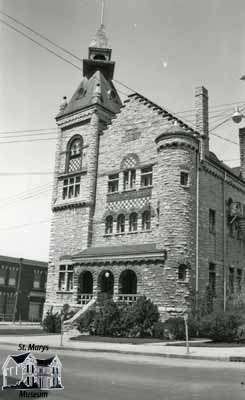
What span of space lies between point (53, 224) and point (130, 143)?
34.0 ft

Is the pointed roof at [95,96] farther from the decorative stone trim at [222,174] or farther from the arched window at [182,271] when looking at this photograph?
the arched window at [182,271]

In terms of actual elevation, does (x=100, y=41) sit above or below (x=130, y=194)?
above

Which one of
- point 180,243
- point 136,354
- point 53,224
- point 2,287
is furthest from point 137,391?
point 2,287

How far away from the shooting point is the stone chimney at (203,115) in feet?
108

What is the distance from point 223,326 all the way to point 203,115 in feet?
57.1

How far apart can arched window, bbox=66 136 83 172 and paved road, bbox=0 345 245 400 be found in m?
25.2

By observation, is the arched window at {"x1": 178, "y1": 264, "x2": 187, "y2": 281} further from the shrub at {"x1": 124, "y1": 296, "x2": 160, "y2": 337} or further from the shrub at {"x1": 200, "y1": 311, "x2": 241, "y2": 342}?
the shrub at {"x1": 200, "y1": 311, "x2": 241, "y2": 342}

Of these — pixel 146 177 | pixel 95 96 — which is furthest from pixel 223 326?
pixel 95 96

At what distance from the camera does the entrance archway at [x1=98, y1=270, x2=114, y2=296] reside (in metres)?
31.8

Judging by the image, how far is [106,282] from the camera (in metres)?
33.4

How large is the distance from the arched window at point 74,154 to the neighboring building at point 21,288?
2367cm

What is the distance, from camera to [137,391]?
9.12 m

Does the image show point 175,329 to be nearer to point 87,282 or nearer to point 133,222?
point 133,222

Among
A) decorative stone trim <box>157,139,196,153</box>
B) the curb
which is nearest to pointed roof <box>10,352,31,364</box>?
the curb
